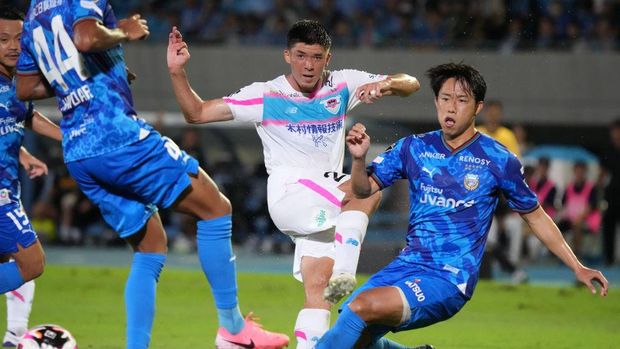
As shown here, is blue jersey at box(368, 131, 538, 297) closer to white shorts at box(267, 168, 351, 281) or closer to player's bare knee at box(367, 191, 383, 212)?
player's bare knee at box(367, 191, 383, 212)

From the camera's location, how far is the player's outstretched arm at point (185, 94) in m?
6.76

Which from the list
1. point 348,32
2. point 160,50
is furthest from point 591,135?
point 160,50

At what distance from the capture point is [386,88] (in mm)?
6934

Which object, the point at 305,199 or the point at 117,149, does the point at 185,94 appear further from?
the point at 305,199

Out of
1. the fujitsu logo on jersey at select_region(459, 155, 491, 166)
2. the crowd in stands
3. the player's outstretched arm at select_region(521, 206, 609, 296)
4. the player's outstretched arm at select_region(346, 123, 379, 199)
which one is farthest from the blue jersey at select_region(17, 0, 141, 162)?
the crowd in stands

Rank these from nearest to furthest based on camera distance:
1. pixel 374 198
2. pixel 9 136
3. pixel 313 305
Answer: pixel 374 198 → pixel 313 305 → pixel 9 136

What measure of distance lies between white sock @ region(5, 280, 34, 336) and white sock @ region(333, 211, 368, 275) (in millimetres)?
3024

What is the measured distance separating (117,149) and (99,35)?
691 millimetres

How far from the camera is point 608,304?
1188 centimetres

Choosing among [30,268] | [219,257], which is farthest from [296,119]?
[30,268]

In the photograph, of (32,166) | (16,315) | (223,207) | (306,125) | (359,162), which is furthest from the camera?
(32,166)

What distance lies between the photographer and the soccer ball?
6.71 m

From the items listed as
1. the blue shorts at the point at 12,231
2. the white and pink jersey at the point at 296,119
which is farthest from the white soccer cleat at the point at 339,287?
the blue shorts at the point at 12,231

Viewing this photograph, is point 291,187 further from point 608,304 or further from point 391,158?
point 608,304
